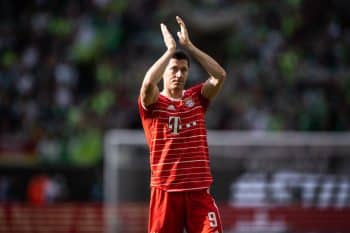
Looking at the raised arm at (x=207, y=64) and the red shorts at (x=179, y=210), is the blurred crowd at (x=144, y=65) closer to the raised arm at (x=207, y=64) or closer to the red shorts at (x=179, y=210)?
the raised arm at (x=207, y=64)

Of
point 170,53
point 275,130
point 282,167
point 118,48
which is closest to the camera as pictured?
point 170,53

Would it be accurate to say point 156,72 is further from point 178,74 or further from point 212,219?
point 212,219

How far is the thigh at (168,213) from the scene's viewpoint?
332 inches

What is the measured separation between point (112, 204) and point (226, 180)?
194 cm

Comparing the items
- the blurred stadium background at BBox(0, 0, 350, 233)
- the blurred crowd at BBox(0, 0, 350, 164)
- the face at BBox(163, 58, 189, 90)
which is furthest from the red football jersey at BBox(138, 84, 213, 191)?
the blurred crowd at BBox(0, 0, 350, 164)

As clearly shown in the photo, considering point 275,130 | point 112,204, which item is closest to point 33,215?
point 112,204

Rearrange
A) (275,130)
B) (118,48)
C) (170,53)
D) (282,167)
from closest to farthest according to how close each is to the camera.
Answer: (170,53) → (282,167) → (275,130) → (118,48)

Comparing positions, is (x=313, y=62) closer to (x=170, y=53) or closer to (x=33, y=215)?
(x=33, y=215)

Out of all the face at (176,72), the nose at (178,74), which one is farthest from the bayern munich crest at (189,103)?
the nose at (178,74)

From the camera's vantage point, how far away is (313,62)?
19453 mm

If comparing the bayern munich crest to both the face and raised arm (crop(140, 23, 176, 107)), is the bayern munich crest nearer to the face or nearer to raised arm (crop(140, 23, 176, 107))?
the face

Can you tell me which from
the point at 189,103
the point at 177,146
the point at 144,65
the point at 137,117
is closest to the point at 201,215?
the point at 177,146

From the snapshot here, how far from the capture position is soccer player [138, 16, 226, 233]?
8.40 m

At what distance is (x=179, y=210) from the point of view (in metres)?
8.45
